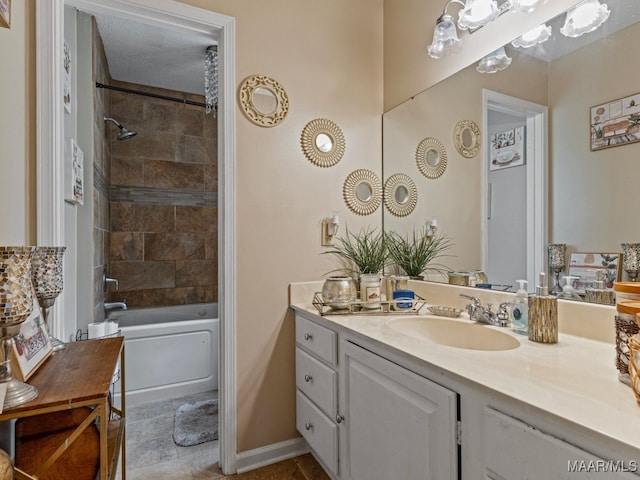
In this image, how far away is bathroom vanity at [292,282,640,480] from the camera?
0.62 m

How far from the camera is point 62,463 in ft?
2.51

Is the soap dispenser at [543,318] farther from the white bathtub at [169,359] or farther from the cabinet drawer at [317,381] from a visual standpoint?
the white bathtub at [169,359]

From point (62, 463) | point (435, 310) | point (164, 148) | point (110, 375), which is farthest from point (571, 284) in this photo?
point (164, 148)

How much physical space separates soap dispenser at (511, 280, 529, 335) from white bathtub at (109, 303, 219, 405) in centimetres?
220

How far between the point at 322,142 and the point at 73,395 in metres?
1.60

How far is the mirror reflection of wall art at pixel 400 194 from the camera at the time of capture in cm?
196

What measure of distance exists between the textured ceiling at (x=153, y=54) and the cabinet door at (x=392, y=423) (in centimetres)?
220

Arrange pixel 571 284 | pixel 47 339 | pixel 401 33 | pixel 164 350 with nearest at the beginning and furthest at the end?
1. pixel 47 339
2. pixel 571 284
3. pixel 401 33
4. pixel 164 350

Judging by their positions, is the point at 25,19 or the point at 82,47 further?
the point at 82,47

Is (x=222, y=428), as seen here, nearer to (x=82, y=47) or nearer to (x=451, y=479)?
(x=451, y=479)

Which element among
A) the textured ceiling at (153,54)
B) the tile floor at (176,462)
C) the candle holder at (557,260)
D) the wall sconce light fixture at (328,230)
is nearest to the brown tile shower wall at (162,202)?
the textured ceiling at (153,54)

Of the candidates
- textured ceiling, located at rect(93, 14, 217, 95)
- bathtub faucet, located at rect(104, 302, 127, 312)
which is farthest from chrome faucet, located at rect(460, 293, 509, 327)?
bathtub faucet, located at rect(104, 302, 127, 312)

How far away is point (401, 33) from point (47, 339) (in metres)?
2.19

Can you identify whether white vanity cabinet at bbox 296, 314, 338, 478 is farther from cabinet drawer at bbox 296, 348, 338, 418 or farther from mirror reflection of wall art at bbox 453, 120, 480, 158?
mirror reflection of wall art at bbox 453, 120, 480, 158
